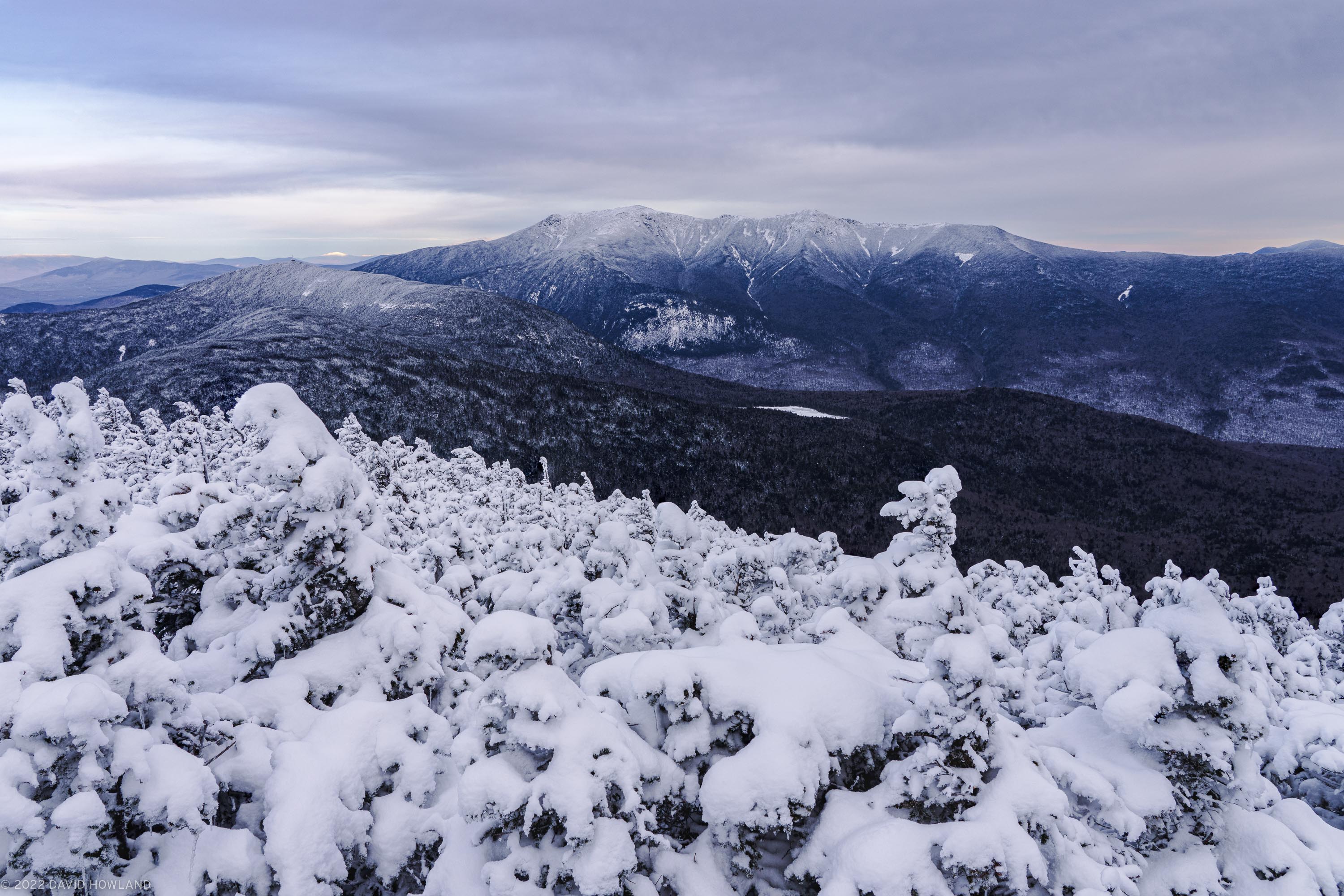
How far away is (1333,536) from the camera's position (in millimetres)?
76312

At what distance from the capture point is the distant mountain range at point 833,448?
76062 mm

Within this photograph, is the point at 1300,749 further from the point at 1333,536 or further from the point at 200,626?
the point at 1333,536

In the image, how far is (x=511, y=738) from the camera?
243 inches

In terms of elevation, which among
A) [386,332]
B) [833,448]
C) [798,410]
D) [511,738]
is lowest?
[833,448]

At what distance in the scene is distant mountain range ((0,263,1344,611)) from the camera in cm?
7606

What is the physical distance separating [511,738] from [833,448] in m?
95.8

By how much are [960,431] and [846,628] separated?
12089 centimetres

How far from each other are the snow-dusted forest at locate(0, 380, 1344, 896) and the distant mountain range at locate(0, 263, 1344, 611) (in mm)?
63598

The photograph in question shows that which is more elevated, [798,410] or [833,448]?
[798,410]

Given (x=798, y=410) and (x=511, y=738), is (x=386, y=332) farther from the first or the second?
(x=511, y=738)

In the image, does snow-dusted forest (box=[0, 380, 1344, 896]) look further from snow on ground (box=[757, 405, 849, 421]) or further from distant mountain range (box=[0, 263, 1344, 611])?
snow on ground (box=[757, 405, 849, 421])

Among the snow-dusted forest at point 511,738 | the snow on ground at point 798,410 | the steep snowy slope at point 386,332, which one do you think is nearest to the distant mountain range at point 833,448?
the snow on ground at point 798,410

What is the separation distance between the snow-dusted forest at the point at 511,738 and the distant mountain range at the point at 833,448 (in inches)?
2504

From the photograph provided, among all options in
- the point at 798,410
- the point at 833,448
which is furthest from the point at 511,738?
→ the point at 798,410
